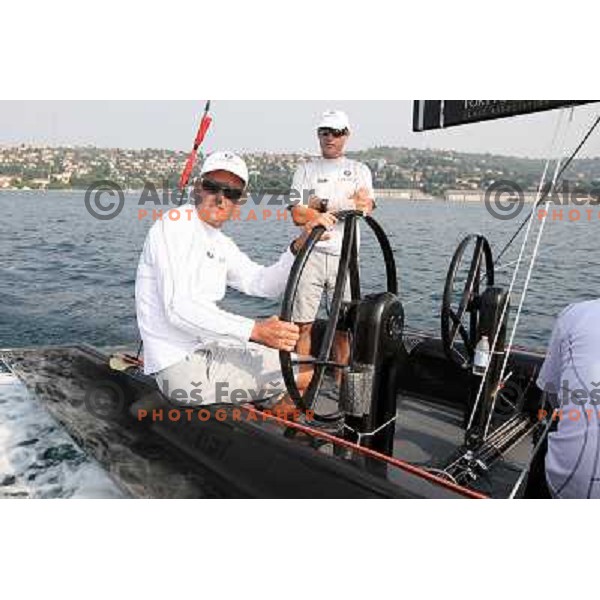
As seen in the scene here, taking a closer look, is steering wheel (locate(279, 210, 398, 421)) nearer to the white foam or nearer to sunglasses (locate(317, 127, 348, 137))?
the white foam

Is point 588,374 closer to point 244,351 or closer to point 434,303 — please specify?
point 244,351

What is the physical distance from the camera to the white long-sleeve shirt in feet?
8.13

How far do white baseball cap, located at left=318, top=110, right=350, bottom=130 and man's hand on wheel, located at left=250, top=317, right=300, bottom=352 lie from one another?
1.88 m

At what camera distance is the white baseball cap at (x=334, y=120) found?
386 centimetres

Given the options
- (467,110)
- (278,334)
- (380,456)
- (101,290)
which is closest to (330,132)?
(467,110)

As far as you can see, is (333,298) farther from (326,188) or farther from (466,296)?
(326,188)

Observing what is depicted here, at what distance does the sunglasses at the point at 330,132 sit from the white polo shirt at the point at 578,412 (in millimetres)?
2403

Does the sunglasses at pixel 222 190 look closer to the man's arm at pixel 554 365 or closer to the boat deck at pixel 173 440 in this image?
the boat deck at pixel 173 440

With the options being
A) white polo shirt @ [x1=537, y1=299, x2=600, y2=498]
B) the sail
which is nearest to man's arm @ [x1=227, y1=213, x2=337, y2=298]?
the sail

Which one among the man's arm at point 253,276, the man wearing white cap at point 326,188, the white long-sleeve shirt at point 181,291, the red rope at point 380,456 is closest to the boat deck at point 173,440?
the red rope at point 380,456

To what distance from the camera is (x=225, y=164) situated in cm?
259

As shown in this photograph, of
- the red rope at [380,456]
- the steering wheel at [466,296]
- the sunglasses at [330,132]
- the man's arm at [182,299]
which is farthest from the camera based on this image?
the sunglasses at [330,132]

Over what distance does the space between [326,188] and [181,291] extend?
174cm

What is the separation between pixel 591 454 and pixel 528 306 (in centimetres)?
796
